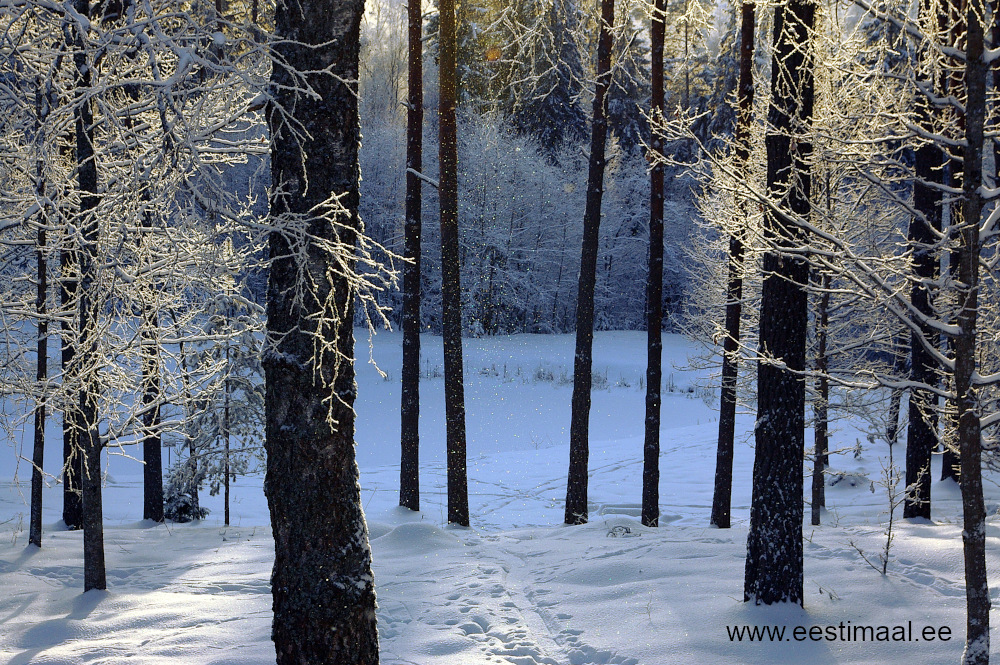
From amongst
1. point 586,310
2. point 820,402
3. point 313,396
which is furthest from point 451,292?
point 313,396

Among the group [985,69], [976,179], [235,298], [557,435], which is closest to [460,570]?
[235,298]

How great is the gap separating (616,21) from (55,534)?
482 inches

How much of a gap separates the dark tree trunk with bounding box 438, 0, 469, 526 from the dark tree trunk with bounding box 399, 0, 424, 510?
0.43 m

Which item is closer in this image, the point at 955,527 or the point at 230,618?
the point at 230,618

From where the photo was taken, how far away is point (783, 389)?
6094 mm

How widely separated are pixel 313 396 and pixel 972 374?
177 inches

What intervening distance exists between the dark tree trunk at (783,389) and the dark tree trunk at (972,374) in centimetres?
123

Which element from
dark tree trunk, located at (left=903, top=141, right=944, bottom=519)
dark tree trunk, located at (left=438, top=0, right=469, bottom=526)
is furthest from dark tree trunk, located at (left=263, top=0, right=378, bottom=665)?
dark tree trunk, located at (left=903, top=141, right=944, bottom=519)

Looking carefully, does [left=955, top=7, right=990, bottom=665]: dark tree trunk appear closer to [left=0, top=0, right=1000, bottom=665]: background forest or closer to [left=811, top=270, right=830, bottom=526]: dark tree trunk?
[left=0, top=0, right=1000, bottom=665]: background forest

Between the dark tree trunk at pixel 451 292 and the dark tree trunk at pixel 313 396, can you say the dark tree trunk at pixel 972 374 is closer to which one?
the dark tree trunk at pixel 313 396

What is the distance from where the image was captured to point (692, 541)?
8.81 m

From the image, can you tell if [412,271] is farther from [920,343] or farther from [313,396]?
Result: [920,343]

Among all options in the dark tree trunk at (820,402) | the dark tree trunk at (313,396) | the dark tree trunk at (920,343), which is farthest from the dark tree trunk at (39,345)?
the dark tree trunk at (820,402)

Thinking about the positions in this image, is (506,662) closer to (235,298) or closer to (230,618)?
(230,618)
